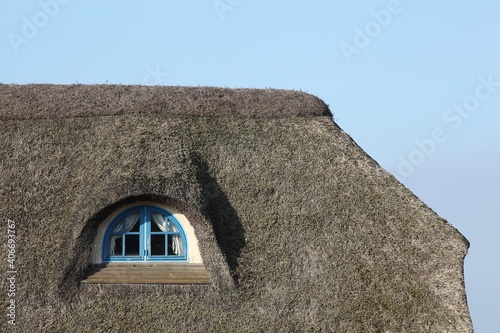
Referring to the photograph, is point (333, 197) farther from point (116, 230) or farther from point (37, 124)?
point (37, 124)

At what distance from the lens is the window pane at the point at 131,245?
16766mm

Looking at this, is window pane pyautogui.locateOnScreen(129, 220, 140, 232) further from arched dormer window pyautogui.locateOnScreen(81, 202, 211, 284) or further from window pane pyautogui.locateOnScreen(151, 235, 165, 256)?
window pane pyautogui.locateOnScreen(151, 235, 165, 256)

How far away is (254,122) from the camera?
61.4 ft

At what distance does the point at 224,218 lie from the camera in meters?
16.8

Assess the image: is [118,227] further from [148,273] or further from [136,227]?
[148,273]

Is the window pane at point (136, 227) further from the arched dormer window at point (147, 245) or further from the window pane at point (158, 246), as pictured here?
the window pane at point (158, 246)

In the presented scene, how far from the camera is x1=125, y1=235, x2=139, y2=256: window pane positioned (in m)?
16.8

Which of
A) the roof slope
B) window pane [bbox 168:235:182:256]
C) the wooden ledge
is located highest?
the roof slope

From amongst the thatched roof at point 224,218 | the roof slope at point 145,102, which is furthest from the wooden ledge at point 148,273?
the roof slope at point 145,102

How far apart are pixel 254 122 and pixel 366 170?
2498mm

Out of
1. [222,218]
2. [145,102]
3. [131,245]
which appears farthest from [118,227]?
[145,102]

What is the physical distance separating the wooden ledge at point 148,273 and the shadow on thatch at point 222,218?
53cm

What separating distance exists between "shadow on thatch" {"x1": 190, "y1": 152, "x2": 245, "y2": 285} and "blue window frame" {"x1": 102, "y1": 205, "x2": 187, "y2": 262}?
668 mm

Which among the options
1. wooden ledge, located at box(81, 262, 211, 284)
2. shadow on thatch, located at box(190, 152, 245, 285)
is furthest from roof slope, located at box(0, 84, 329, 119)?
wooden ledge, located at box(81, 262, 211, 284)
